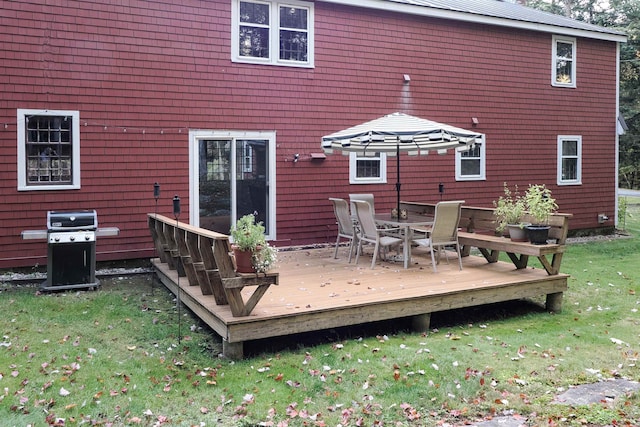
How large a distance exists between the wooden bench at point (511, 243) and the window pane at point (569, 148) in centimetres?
550

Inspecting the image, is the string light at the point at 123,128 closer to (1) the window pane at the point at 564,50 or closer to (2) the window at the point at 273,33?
(2) the window at the point at 273,33

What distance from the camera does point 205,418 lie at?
3.41 meters

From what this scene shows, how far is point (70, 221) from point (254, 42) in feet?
13.4

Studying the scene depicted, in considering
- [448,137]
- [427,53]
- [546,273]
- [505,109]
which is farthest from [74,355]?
[505,109]

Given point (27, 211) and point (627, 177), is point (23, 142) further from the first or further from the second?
point (627, 177)

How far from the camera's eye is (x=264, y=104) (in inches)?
350

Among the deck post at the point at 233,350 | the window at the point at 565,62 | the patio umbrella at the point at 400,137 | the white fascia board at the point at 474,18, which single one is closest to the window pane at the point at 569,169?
the window at the point at 565,62

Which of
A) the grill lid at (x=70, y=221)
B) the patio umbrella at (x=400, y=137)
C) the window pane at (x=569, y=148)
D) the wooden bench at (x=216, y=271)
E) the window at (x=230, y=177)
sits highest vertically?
the window pane at (x=569, y=148)

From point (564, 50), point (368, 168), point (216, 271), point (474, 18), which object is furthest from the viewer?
point (564, 50)

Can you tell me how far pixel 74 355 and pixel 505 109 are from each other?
9.51 metres

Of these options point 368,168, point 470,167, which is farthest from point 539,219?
point 470,167

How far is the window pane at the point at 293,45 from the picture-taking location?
9.04m

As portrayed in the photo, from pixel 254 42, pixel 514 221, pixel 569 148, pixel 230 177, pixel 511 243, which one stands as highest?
pixel 254 42

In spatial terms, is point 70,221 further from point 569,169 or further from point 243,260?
point 569,169
